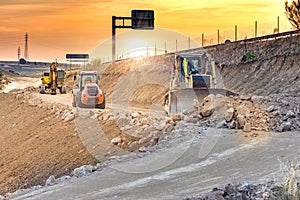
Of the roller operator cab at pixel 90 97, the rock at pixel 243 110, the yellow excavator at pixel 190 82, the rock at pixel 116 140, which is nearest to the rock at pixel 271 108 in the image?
the rock at pixel 243 110

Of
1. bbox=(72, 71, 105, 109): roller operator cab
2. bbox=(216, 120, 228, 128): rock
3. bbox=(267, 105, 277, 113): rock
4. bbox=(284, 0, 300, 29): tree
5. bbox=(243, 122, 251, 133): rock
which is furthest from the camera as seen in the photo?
bbox=(284, 0, 300, 29): tree

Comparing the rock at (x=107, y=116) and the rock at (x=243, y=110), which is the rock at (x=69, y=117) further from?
the rock at (x=243, y=110)

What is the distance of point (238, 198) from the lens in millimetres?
11070

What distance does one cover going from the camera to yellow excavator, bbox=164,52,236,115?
25156 millimetres

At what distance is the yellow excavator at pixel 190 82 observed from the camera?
25156mm

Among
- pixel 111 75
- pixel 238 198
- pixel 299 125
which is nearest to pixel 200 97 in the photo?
pixel 299 125

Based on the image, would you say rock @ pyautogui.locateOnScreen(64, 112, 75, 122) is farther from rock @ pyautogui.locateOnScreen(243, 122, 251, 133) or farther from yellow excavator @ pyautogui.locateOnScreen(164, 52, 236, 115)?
rock @ pyautogui.locateOnScreen(243, 122, 251, 133)

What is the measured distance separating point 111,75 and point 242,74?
3587 centimetres

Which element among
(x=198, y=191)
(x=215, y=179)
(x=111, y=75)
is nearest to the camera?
(x=198, y=191)

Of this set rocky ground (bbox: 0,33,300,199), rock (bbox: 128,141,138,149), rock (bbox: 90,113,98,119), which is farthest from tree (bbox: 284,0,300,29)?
rock (bbox: 128,141,138,149)

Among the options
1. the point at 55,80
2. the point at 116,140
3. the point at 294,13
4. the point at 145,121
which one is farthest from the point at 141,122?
the point at 55,80

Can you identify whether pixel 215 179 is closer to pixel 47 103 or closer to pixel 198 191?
pixel 198 191

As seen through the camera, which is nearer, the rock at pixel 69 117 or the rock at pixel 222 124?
the rock at pixel 222 124

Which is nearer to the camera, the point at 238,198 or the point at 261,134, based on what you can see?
the point at 238,198
